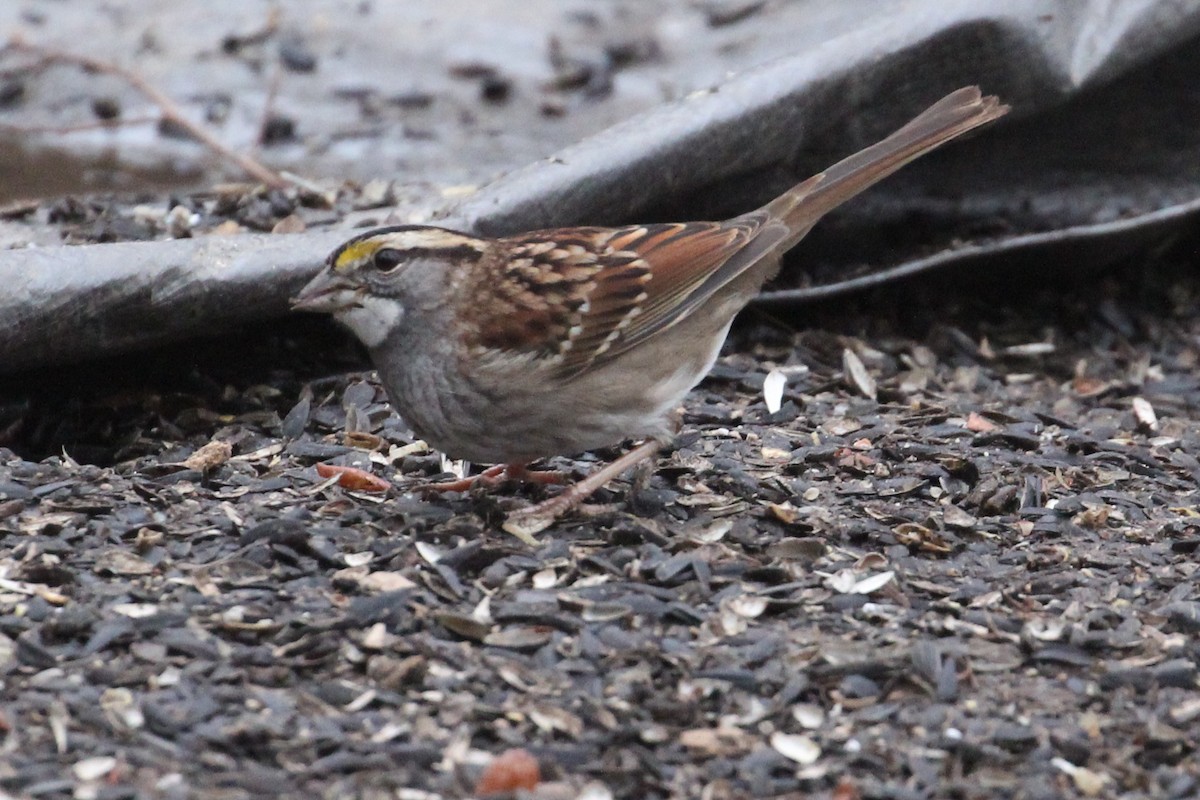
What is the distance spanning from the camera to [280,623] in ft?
11.8

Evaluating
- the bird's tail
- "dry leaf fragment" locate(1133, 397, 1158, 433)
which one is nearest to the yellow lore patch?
the bird's tail

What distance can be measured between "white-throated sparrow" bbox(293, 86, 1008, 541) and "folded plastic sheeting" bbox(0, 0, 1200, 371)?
0.75 meters

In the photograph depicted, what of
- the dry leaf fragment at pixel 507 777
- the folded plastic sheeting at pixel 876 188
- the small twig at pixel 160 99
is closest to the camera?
the dry leaf fragment at pixel 507 777

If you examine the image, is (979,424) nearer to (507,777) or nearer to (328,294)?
(328,294)

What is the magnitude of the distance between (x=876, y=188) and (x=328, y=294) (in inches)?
105

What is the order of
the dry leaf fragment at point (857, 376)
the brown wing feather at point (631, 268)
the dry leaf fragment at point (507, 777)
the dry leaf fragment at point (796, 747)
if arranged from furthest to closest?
the dry leaf fragment at point (857, 376) → the brown wing feather at point (631, 268) → the dry leaf fragment at point (796, 747) → the dry leaf fragment at point (507, 777)

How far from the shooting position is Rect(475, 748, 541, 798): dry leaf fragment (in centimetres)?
309

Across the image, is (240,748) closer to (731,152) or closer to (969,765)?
(969,765)

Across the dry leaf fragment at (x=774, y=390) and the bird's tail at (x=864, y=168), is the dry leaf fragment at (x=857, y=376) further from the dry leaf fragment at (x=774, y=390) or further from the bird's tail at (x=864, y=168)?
the bird's tail at (x=864, y=168)

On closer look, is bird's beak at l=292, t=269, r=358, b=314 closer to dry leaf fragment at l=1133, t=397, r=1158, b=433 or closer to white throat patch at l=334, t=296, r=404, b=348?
white throat patch at l=334, t=296, r=404, b=348

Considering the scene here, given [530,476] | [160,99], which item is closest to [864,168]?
[530,476]

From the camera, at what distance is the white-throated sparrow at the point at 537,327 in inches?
162

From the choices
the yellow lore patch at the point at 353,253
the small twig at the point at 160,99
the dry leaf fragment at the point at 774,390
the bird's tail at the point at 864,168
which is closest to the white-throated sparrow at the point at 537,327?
the yellow lore patch at the point at 353,253

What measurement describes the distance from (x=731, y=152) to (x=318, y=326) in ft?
4.97
